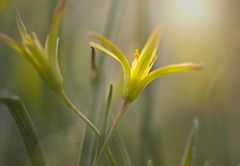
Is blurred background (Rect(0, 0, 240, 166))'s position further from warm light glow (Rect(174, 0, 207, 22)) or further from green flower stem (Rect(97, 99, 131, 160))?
green flower stem (Rect(97, 99, 131, 160))

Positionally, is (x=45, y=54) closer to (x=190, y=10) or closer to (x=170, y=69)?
(x=170, y=69)

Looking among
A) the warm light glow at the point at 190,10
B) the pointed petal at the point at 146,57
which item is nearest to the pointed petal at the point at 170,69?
the pointed petal at the point at 146,57

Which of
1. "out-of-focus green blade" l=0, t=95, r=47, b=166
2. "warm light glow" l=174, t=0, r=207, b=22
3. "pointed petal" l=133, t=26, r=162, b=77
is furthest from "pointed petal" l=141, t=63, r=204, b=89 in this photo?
"warm light glow" l=174, t=0, r=207, b=22

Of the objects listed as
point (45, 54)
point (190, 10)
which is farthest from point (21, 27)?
point (190, 10)

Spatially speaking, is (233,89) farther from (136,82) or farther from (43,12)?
(136,82)

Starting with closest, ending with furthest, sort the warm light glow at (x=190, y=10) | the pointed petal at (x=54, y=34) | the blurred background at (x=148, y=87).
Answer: the pointed petal at (x=54, y=34), the blurred background at (x=148, y=87), the warm light glow at (x=190, y=10)

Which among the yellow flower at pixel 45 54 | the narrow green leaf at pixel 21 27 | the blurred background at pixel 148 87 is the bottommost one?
the blurred background at pixel 148 87

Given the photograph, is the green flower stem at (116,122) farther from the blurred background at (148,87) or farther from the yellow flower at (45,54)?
the blurred background at (148,87)
